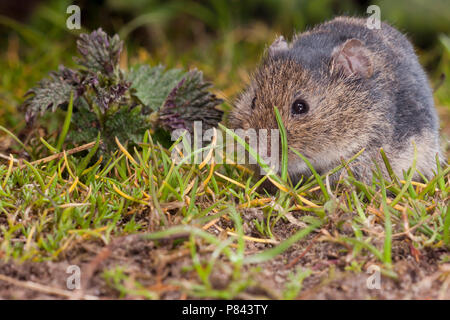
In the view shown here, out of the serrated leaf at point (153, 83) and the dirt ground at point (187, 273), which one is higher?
the serrated leaf at point (153, 83)

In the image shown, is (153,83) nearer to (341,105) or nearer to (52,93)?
(52,93)

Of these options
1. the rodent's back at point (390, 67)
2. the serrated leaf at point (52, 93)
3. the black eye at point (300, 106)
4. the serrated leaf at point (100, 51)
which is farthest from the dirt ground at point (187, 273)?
the serrated leaf at point (100, 51)

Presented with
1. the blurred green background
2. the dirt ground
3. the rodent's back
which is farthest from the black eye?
the blurred green background

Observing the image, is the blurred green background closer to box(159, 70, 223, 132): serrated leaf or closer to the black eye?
box(159, 70, 223, 132): serrated leaf

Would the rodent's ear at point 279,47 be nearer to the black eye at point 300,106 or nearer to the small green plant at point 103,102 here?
the black eye at point 300,106

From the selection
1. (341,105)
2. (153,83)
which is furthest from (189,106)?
(341,105)
